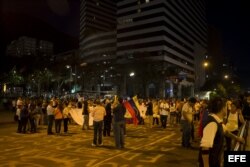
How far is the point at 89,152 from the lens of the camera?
1224 centimetres

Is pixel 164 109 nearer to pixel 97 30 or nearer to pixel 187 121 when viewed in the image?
pixel 187 121

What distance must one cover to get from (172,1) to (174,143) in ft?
329

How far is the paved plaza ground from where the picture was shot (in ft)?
34.1

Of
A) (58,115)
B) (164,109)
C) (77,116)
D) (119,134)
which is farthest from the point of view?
(77,116)

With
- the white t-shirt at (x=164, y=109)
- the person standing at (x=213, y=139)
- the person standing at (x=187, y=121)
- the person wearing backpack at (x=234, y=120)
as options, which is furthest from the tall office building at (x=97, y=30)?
→ the person standing at (x=213, y=139)

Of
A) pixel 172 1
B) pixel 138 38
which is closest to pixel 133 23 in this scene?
pixel 138 38

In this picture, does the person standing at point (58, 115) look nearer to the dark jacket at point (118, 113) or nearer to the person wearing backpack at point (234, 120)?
the dark jacket at point (118, 113)

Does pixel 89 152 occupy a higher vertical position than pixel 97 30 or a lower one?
lower

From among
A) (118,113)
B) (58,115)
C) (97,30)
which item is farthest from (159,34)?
(118,113)

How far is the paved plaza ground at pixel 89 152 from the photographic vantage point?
1039cm

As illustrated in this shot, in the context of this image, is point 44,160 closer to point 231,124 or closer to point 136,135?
point 231,124

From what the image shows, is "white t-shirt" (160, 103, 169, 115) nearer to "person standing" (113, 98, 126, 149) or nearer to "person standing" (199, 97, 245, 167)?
"person standing" (113, 98, 126, 149)

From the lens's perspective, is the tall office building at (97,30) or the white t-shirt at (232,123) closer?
the white t-shirt at (232,123)

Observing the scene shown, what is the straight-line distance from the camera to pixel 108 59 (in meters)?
119
